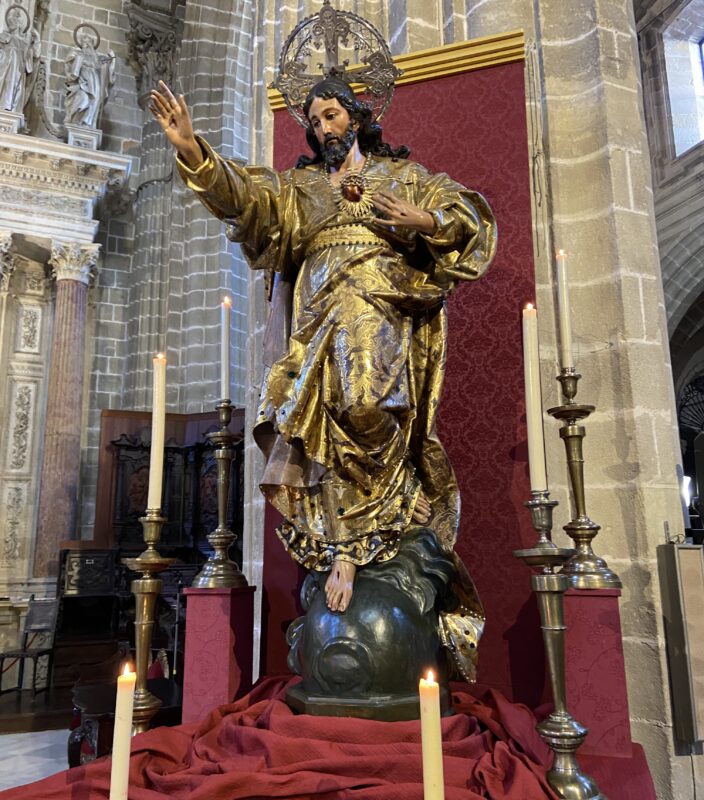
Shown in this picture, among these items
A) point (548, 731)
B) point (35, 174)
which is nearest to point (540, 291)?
point (548, 731)

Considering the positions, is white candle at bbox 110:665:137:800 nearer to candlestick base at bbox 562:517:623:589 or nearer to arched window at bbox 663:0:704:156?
candlestick base at bbox 562:517:623:589

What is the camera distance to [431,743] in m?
0.88

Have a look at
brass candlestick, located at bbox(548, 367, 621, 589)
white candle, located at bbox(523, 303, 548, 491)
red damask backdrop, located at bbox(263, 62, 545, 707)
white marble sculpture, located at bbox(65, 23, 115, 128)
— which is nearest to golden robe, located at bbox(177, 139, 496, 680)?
white candle, located at bbox(523, 303, 548, 491)

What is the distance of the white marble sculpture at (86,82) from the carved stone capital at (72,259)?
1.69 m

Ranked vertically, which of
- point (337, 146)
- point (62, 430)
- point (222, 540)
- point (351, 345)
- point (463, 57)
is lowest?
point (222, 540)

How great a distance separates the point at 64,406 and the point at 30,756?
490 cm

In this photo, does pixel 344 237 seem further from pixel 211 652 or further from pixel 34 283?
pixel 34 283

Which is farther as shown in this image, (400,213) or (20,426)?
(20,426)

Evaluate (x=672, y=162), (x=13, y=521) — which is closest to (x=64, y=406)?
(x=13, y=521)

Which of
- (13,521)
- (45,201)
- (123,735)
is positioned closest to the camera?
(123,735)

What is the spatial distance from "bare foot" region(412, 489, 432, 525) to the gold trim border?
6.69 ft

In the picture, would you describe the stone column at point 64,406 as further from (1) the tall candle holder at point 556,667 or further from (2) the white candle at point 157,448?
(1) the tall candle holder at point 556,667

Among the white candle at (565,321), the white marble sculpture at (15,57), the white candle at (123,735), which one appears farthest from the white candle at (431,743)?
the white marble sculpture at (15,57)

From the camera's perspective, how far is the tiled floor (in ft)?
12.0
